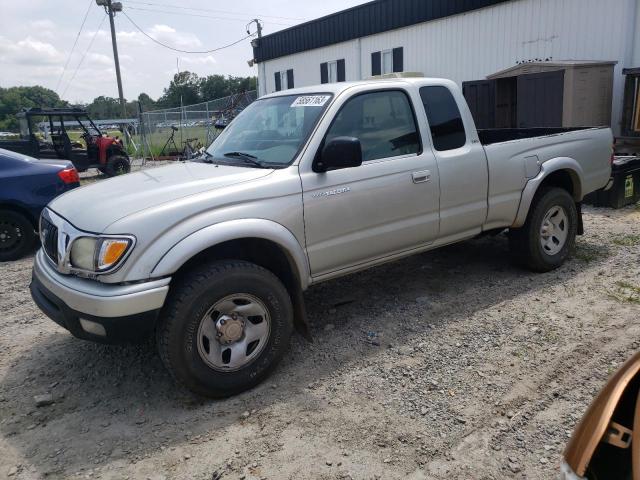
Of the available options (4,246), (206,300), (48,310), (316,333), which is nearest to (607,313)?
(316,333)

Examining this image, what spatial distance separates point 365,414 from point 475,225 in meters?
2.22

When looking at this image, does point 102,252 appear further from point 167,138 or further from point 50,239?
point 167,138

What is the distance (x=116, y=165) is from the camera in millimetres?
15789

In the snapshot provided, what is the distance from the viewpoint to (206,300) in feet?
10.3

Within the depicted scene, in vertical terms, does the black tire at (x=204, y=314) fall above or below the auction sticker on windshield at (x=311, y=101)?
below

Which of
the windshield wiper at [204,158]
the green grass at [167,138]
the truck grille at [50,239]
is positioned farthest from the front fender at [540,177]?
the green grass at [167,138]

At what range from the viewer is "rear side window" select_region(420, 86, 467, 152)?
4383 millimetres

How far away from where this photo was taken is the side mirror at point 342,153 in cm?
350

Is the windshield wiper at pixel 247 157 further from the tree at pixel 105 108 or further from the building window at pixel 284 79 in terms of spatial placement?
the tree at pixel 105 108

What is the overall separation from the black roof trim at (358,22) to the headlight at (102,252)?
1448cm

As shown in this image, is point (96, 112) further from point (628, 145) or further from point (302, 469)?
Result: point (302, 469)

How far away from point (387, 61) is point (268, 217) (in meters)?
17.2

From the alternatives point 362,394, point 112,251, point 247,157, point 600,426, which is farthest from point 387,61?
point 600,426

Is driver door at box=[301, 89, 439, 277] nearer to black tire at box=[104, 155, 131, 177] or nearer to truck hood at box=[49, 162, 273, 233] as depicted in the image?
truck hood at box=[49, 162, 273, 233]
